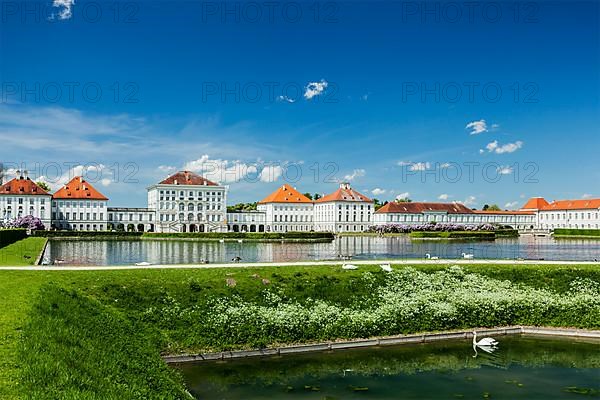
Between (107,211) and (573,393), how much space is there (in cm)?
9649

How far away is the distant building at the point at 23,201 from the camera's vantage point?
300 ft

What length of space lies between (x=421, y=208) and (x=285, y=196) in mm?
29819

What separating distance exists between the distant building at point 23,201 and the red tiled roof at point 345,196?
52.4m

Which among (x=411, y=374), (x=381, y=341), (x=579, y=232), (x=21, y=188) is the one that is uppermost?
(x=21, y=188)

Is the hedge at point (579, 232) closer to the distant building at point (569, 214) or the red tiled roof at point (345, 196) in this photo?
the distant building at point (569, 214)

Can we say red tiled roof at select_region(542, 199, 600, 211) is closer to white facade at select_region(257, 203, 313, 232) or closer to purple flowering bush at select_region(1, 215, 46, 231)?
white facade at select_region(257, 203, 313, 232)

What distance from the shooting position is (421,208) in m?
119

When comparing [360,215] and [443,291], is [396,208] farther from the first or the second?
[443,291]

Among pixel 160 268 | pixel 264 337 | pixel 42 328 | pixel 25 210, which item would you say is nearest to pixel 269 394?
pixel 264 337

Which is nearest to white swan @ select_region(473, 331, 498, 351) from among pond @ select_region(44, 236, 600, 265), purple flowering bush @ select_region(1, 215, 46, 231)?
pond @ select_region(44, 236, 600, 265)

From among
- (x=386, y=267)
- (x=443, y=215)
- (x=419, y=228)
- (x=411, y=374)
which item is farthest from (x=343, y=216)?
(x=411, y=374)

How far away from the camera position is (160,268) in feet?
70.0

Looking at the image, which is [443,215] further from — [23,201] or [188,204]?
[23,201]

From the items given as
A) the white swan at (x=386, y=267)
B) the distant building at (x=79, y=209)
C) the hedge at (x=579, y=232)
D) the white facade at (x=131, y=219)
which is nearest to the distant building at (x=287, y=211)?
the white facade at (x=131, y=219)
